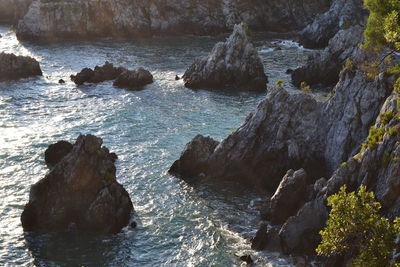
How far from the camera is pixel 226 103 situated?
102 meters

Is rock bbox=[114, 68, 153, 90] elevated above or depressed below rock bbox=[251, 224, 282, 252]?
above

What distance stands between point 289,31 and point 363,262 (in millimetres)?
146328

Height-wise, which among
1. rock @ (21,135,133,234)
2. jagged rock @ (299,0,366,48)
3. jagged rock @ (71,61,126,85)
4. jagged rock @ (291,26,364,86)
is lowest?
rock @ (21,135,133,234)

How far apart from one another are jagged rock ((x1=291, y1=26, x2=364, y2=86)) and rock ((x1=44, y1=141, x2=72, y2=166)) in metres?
56.4

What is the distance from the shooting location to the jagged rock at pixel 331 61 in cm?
11319

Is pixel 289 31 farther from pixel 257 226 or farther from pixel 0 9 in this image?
pixel 257 226

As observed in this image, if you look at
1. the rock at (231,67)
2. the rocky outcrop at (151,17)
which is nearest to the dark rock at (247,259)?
the rock at (231,67)

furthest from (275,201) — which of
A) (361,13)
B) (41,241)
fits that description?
(361,13)

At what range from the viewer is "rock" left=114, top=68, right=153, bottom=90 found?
366 feet

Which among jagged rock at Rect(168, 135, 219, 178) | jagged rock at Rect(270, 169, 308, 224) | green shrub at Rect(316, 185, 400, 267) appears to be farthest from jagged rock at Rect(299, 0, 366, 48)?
green shrub at Rect(316, 185, 400, 267)

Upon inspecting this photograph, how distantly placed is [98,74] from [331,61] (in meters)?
50.5

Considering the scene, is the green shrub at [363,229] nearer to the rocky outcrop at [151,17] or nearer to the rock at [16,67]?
the rock at [16,67]

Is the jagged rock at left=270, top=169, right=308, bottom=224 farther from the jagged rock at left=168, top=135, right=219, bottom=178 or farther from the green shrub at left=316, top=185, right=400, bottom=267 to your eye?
the green shrub at left=316, top=185, right=400, bottom=267

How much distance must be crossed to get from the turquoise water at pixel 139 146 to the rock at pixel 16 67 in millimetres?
2960
